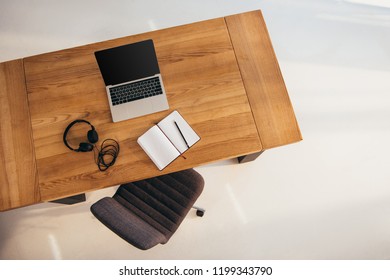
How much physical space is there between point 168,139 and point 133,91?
335mm

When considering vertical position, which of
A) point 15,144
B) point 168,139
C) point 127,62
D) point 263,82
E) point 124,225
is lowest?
point 124,225

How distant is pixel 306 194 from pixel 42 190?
181cm

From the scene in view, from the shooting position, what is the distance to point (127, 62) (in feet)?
5.35

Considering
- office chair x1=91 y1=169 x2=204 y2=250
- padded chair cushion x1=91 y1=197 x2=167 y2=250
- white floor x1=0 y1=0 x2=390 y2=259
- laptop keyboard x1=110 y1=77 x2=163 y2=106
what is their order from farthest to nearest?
white floor x1=0 y1=0 x2=390 y2=259, office chair x1=91 y1=169 x2=204 y2=250, laptop keyboard x1=110 y1=77 x2=163 y2=106, padded chair cushion x1=91 y1=197 x2=167 y2=250

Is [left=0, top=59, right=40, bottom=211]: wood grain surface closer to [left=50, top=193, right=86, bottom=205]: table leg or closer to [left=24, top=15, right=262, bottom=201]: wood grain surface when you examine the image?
[left=24, top=15, right=262, bottom=201]: wood grain surface

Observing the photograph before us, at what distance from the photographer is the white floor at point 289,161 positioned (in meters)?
2.26

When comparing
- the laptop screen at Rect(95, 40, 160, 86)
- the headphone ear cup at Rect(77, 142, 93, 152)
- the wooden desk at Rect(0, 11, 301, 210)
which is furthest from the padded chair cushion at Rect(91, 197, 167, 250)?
the laptop screen at Rect(95, 40, 160, 86)

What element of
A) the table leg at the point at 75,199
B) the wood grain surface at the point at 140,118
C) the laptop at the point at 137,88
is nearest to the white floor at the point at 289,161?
the table leg at the point at 75,199

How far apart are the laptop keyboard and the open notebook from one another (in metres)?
0.17

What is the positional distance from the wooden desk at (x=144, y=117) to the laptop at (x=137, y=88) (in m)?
0.05

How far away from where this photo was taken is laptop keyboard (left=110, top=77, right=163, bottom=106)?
171cm

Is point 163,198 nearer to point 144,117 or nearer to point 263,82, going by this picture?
point 144,117

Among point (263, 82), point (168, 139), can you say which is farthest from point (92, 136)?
point (263, 82)
